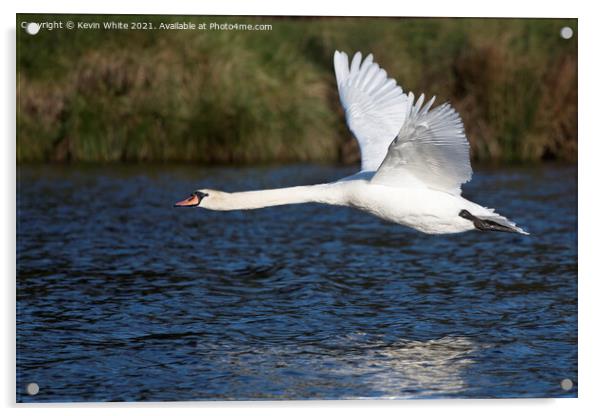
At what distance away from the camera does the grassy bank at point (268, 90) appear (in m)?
11.6

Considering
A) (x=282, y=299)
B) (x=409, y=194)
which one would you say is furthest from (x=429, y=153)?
(x=282, y=299)

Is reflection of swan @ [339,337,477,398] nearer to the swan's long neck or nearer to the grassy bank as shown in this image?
the swan's long neck

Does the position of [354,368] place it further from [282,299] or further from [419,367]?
[282,299]

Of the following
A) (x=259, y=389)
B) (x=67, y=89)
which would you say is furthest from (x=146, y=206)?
(x=259, y=389)

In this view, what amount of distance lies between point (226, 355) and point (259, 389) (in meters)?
Answer: 0.61

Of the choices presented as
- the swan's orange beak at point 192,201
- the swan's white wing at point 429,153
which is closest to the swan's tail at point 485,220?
the swan's white wing at point 429,153

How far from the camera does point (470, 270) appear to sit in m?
9.52

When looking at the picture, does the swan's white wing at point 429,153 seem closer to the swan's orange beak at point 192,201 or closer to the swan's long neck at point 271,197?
the swan's long neck at point 271,197

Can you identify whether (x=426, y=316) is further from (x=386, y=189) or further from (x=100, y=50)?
(x=100, y=50)

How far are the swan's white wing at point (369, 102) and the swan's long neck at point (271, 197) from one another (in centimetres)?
86

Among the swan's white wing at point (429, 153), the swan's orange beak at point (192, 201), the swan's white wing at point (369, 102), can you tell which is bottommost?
the swan's orange beak at point (192, 201)

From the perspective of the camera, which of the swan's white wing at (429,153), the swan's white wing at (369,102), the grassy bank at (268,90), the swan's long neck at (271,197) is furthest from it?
the grassy bank at (268,90)

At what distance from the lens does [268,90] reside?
1420 cm

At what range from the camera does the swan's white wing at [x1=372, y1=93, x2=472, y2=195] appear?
6.43 metres
